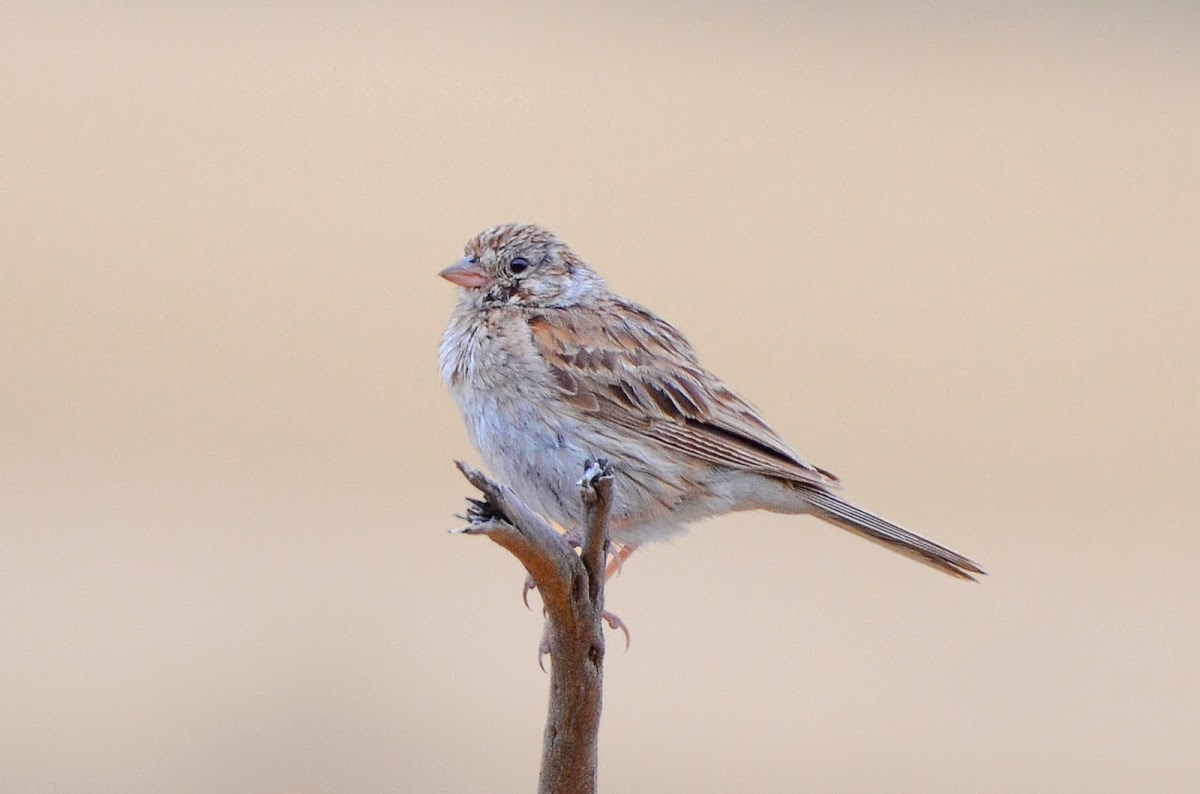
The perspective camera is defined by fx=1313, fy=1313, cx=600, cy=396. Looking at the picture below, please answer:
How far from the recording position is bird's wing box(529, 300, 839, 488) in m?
4.26

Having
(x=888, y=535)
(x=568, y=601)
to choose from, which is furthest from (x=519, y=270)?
(x=568, y=601)

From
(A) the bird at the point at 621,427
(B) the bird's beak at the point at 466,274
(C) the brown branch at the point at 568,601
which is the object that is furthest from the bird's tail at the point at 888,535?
(B) the bird's beak at the point at 466,274

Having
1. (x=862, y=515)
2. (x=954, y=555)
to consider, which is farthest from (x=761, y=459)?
(x=954, y=555)

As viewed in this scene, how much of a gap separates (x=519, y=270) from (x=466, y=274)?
0.70ft

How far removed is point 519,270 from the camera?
480cm

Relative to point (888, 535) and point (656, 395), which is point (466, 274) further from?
point (888, 535)

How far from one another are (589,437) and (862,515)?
0.90 metres

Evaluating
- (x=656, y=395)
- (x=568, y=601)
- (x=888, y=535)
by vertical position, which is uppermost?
(x=656, y=395)

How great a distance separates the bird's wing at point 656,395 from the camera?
426cm

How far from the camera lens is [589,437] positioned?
4.25 meters

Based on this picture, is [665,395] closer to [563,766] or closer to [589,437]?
[589,437]

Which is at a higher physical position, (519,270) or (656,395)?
(519,270)

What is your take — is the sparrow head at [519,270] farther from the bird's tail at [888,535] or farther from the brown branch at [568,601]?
the brown branch at [568,601]

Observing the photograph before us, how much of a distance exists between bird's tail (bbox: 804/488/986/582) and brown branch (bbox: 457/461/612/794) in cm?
119
